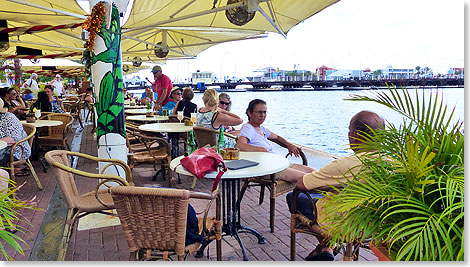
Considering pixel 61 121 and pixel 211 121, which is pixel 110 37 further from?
pixel 61 121

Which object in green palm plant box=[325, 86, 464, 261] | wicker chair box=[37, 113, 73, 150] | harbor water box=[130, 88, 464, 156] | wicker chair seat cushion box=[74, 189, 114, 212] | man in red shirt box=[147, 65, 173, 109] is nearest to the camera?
green palm plant box=[325, 86, 464, 261]

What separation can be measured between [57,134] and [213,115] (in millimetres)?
2772

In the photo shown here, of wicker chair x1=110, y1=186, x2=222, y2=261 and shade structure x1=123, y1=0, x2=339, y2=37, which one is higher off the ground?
shade structure x1=123, y1=0, x2=339, y2=37

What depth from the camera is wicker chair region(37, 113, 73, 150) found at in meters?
5.44

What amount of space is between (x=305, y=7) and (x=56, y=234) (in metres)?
4.24

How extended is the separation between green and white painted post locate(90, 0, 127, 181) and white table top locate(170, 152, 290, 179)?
3.41ft

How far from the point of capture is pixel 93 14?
3.12 m

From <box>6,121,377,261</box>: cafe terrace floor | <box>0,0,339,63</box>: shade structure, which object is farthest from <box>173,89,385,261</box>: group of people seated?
<box>0,0,339,63</box>: shade structure

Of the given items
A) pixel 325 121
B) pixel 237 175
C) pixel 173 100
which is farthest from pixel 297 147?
pixel 325 121

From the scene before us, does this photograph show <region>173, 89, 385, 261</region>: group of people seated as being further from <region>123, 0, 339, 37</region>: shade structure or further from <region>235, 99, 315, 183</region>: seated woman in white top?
<region>123, 0, 339, 37</region>: shade structure

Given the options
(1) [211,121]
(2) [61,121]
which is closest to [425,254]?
(1) [211,121]

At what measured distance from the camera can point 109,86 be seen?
3.30 metres

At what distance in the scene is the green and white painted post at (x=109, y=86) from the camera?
127 inches

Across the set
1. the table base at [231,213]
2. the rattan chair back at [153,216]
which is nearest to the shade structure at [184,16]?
the table base at [231,213]
